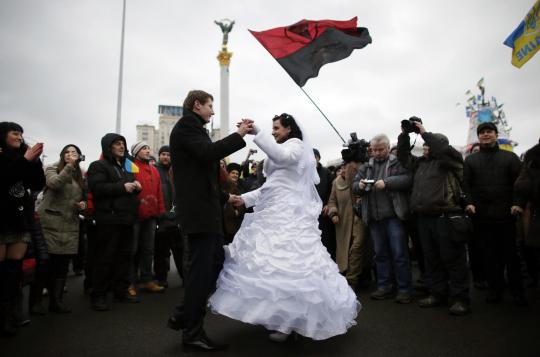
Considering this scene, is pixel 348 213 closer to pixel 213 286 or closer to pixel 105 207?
pixel 213 286

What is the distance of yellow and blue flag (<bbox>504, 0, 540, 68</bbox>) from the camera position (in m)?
4.46

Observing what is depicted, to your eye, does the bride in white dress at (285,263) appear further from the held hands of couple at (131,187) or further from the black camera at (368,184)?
the held hands of couple at (131,187)

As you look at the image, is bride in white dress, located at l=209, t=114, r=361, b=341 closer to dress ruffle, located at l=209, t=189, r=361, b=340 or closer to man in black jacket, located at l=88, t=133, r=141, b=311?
dress ruffle, located at l=209, t=189, r=361, b=340

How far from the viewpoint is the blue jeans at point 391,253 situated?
443 centimetres

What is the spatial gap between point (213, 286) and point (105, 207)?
6.94 ft

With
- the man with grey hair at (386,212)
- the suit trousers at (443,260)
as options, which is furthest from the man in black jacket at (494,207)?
the man with grey hair at (386,212)

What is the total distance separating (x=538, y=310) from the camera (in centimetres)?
384

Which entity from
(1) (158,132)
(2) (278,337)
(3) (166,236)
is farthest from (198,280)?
(1) (158,132)

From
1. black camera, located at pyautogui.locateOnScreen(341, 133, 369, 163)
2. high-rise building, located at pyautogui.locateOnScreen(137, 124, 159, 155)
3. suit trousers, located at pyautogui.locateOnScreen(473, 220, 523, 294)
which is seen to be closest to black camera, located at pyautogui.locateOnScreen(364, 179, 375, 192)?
black camera, located at pyautogui.locateOnScreen(341, 133, 369, 163)

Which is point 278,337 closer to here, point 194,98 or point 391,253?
point 194,98

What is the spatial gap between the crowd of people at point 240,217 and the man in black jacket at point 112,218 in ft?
0.04

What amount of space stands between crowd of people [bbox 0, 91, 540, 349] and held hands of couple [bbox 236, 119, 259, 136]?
0.01 meters

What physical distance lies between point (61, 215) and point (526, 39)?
5968 millimetres

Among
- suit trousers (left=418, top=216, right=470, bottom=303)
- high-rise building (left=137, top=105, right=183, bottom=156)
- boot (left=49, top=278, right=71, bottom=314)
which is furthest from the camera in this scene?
high-rise building (left=137, top=105, right=183, bottom=156)
